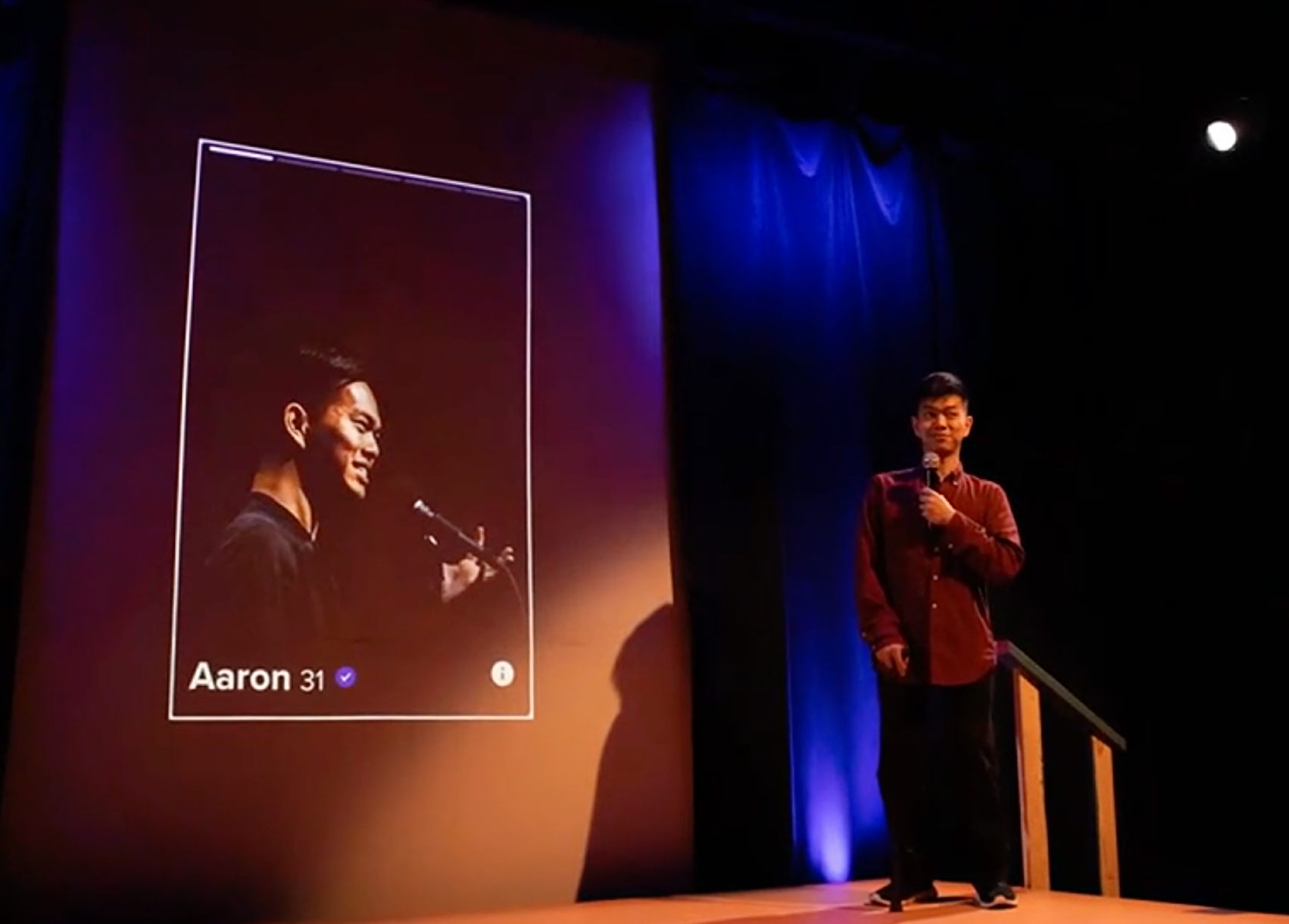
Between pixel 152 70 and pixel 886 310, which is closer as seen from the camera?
pixel 152 70

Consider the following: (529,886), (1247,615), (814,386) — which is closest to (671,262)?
(814,386)

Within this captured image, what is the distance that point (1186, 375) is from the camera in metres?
5.04

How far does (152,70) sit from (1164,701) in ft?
12.9

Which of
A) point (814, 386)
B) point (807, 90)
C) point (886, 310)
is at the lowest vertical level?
point (814, 386)

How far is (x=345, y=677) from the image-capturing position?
3717 millimetres

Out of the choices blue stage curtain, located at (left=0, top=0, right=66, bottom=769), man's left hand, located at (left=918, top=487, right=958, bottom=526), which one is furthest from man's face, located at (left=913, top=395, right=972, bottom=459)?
blue stage curtain, located at (left=0, top=0, right=66, bottom=769)

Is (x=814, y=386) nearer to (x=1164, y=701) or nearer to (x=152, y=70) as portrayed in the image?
(x=1164, y=701)

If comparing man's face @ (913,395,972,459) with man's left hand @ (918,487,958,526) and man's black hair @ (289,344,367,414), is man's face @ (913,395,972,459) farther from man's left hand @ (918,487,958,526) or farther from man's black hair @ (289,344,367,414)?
man's black hair @ (289,344,367,414)

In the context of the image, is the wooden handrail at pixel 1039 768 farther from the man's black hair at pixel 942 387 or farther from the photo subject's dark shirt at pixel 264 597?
the photo subject's dark shirt at pixel 264 597

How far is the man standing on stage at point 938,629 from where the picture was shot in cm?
344

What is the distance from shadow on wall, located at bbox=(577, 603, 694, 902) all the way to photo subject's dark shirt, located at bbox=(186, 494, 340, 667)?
3.05 feet

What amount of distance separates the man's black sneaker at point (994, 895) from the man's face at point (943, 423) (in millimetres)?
1097

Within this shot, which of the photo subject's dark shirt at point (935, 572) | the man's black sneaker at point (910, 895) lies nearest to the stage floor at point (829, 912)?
the man's black sneaker at point (910, 895)

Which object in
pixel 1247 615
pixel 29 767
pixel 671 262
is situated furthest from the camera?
pixel 1247 615
